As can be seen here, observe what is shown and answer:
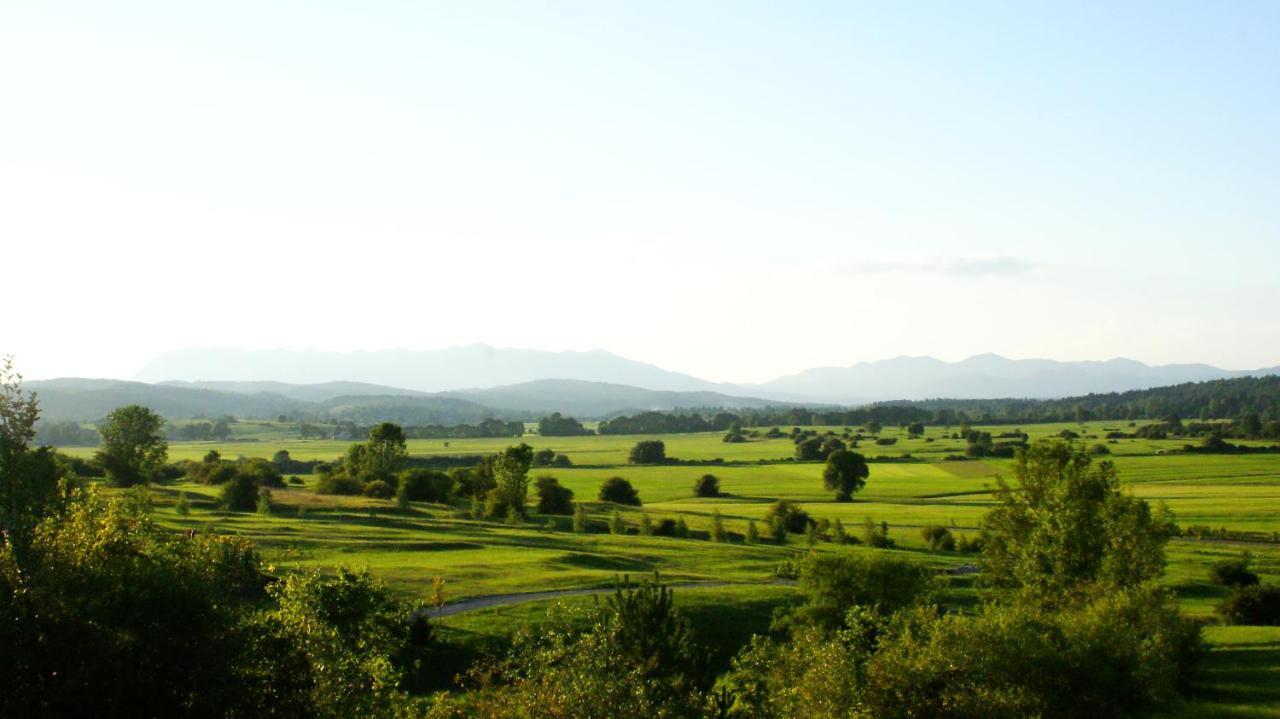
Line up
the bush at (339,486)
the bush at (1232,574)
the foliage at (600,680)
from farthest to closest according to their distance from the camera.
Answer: the bush at (339,486) < the bush at (1232,574) < the foliage at (600,680)

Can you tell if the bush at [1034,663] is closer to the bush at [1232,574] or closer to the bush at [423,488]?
the bush at [1232,574]

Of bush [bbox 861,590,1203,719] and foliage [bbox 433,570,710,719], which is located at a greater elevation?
foliage [bbox 433,570,710,719]

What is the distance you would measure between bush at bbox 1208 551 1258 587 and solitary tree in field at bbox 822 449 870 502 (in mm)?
54831

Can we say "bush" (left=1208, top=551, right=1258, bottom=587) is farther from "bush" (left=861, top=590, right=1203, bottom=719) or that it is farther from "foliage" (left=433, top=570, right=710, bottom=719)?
"foliage" (left=433, top=570, right=710, bottom=719)

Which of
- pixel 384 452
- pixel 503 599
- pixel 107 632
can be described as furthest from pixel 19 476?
pixel 384 452

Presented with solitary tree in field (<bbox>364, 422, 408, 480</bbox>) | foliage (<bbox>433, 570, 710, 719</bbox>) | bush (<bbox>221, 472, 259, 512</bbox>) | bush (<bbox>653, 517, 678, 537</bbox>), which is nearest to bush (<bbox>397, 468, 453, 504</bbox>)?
solitary tree in field (<bbox>364, 422, 408, 480</bbox>)

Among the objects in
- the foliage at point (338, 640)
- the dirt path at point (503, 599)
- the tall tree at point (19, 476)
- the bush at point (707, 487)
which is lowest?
the bush at point (707, 487)

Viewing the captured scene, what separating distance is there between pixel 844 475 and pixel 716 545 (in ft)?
154

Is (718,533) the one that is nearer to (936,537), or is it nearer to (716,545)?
(716,545)

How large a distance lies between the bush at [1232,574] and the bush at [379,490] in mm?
81528

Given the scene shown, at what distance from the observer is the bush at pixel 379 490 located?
104312mm

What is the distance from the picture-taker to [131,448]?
326ft

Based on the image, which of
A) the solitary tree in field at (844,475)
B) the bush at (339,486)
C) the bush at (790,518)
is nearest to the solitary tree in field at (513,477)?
the bush at (339,486)

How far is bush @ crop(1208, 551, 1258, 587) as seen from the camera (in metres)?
61.4
